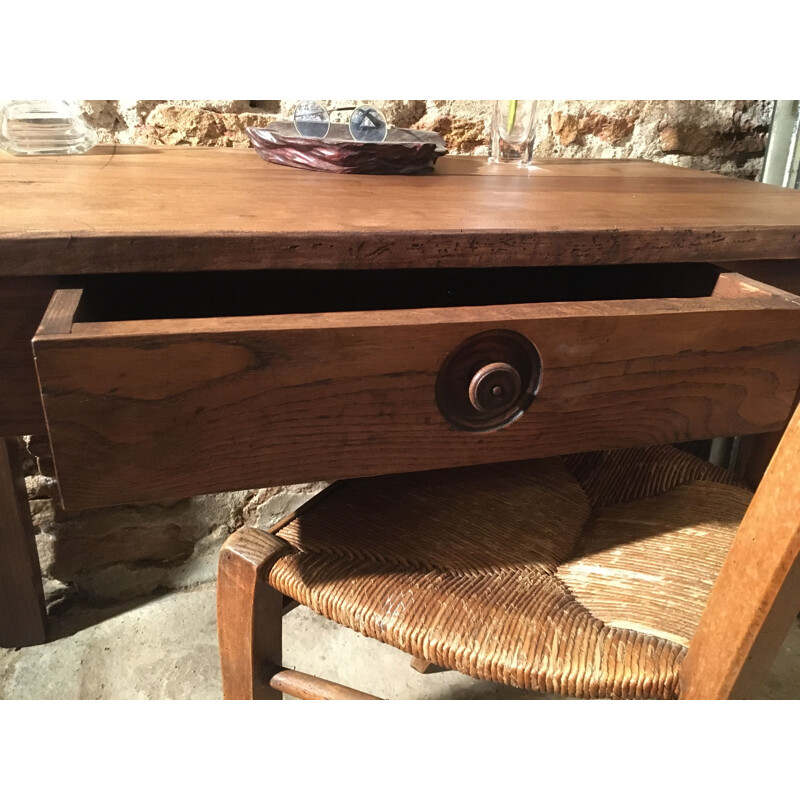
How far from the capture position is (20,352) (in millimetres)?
524

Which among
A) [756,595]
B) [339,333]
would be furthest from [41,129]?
[756,595]

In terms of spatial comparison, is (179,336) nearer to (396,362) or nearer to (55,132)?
(396,362)

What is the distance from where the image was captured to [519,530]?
0.69 m

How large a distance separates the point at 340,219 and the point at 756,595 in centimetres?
42

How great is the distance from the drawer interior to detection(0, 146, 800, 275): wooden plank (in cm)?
6

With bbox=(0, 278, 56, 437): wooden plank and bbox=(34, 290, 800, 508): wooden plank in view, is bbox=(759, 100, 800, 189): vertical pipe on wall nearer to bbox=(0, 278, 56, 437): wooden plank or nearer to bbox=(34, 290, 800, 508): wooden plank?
bbox=(34, 290, 800, 508): wooden plank

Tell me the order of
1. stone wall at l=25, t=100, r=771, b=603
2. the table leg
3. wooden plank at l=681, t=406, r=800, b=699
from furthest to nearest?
stone wall at l=25, t=100, r=771, b=603
the table leg
wooden plank at l=681, t=406, r=800, b=699

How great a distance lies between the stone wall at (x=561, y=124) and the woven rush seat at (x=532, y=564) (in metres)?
0.63

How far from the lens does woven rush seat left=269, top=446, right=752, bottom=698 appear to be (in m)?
0.54

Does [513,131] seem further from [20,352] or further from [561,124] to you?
[20,352]

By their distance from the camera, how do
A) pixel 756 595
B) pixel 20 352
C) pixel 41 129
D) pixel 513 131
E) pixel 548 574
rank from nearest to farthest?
pixel 756 595 → pixel 20 352 → pixel 548 574 → pixel 41 129 → pixel 513 131

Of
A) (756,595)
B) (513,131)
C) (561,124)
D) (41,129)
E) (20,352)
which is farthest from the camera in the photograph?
(561,124)

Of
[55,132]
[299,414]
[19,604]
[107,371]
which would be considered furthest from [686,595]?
[19,604]

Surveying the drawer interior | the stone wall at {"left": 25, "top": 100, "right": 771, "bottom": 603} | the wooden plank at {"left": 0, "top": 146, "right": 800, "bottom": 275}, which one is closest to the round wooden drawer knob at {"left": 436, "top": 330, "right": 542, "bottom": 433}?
the wooden plank at {"left": 0, "top": 146, "right": 800, "bottom": 275}
